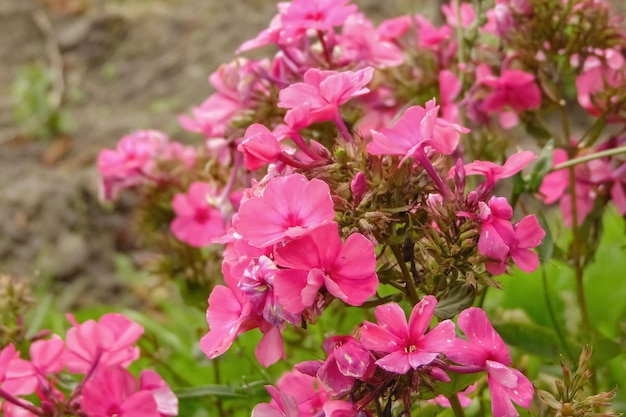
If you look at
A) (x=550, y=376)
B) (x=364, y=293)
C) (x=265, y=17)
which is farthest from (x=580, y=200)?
(x=265, y=17)

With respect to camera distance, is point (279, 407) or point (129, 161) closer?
point (279, 407)

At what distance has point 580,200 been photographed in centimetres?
94

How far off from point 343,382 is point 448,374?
0.32 feet

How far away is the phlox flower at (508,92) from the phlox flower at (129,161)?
0.44 metres

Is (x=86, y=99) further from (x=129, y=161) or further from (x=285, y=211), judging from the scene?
(x=285, y=211)

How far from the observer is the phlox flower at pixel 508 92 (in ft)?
2.73

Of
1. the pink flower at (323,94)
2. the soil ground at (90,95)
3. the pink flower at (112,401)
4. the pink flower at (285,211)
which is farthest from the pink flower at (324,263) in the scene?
the soil ground at (90,95)

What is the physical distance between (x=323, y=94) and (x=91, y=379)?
31cm

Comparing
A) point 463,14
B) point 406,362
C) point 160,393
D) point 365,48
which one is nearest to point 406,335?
point 406,362

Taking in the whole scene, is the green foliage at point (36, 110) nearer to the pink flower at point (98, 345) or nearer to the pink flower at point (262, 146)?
the pink flower at point (98, 345)

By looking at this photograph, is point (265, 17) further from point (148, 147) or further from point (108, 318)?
point (108, 318)

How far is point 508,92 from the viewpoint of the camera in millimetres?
855

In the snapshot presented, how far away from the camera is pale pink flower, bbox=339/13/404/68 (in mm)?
854

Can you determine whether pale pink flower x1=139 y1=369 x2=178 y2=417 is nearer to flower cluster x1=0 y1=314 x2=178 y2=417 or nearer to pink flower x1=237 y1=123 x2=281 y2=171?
flower cluster x1=0 y1=314 x2=178 y2=417
